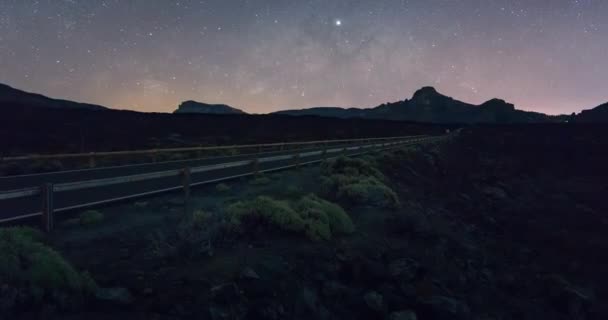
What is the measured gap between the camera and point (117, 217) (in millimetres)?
7383

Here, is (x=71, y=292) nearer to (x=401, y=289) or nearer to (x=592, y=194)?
(x=401, y=289)

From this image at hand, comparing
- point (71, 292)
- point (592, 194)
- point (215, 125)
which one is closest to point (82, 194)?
point (71, 292)

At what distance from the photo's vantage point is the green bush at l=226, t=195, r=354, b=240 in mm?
6629

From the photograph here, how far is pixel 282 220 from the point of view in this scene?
6758mm

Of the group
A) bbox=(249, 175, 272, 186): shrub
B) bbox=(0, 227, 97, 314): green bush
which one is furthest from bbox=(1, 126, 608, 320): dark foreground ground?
bbox=(0, 227, 97, 314): green bush

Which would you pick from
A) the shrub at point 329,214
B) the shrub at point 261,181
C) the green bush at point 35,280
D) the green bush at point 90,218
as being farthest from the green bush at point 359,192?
the green bush at point 35,280

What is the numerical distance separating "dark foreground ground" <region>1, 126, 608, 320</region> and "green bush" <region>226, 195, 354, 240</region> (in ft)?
0.40

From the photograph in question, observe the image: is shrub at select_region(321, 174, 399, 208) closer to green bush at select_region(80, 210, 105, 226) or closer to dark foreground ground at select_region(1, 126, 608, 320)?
dark foreground ground at select_region(1, 126, 608, 320)

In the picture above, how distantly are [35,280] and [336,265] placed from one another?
3.87 metres

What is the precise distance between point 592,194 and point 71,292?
26.9 metres

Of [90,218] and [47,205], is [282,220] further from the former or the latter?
[47,205]

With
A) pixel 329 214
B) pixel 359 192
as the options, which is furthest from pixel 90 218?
pixel 359 192

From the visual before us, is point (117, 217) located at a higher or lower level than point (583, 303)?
higher

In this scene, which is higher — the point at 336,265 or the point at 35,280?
the point at 35,280
